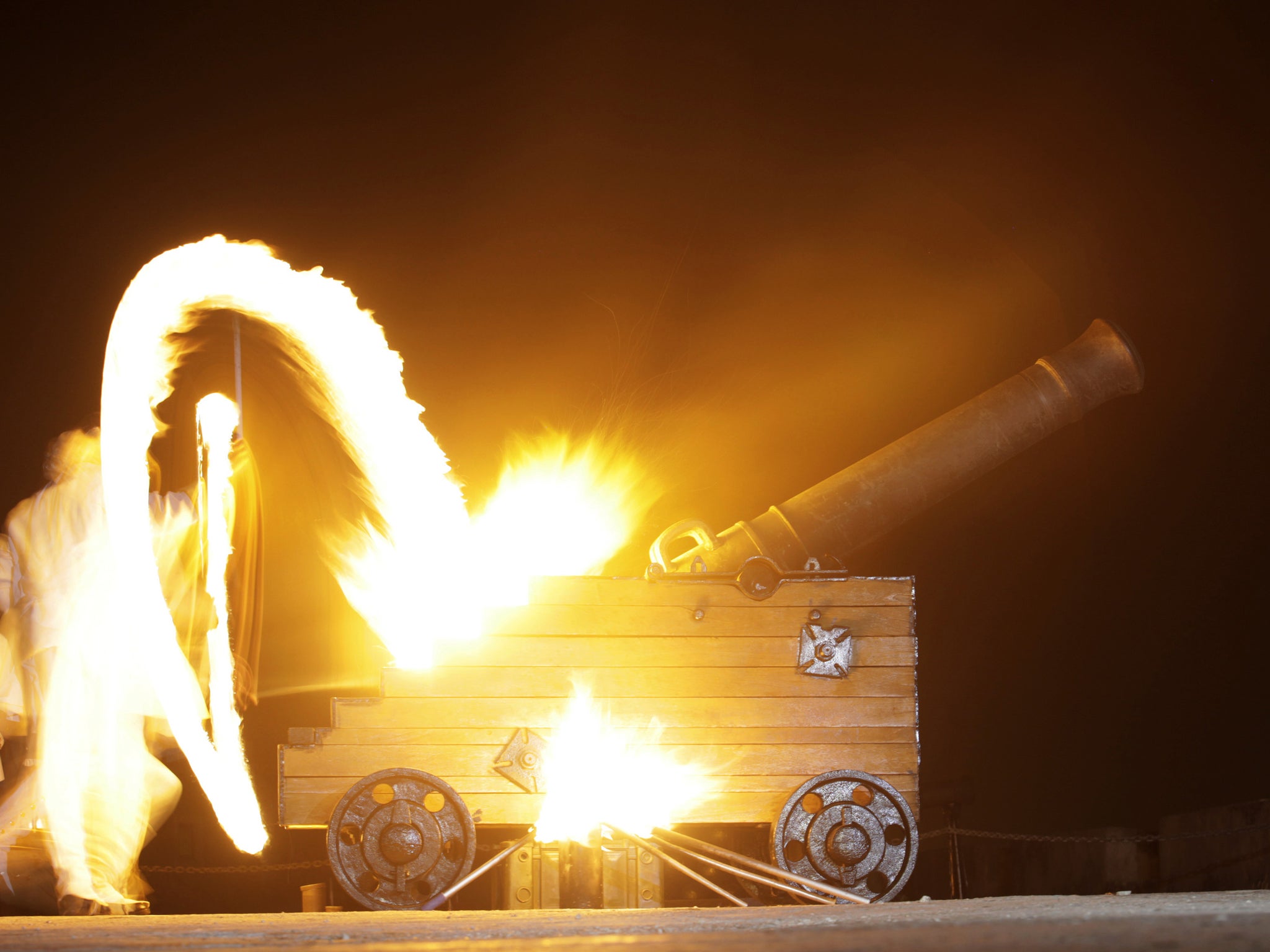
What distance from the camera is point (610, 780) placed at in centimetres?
403

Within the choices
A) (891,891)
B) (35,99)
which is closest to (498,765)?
(891,891)

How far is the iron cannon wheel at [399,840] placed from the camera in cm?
385

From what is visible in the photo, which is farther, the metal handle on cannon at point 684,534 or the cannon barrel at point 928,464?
the cannon barrel at point 928,464

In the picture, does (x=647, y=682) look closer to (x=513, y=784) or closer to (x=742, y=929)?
(x=513, y=784)

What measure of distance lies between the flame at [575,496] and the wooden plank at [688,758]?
5.63ft

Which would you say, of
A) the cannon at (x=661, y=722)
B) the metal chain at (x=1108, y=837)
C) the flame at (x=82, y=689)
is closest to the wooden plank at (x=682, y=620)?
the cannon at (x=661, y=722)

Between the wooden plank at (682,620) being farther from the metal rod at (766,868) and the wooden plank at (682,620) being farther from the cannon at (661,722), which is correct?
the metal rod at (766,868)

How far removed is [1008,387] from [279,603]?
13.8ft

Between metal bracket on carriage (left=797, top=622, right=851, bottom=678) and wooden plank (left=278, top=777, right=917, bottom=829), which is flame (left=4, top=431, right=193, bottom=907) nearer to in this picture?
wooden plank (left=278, top=777, right=917, bottom=829)

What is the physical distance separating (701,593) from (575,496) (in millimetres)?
2227

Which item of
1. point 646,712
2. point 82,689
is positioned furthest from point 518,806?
point 82,689

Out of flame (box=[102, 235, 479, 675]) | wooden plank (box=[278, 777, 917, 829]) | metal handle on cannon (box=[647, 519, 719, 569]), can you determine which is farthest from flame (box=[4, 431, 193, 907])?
metal handle on cannon (box=[647, 519, 719, 569])

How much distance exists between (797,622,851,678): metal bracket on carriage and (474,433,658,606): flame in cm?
178

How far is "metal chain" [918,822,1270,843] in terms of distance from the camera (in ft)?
16.0
